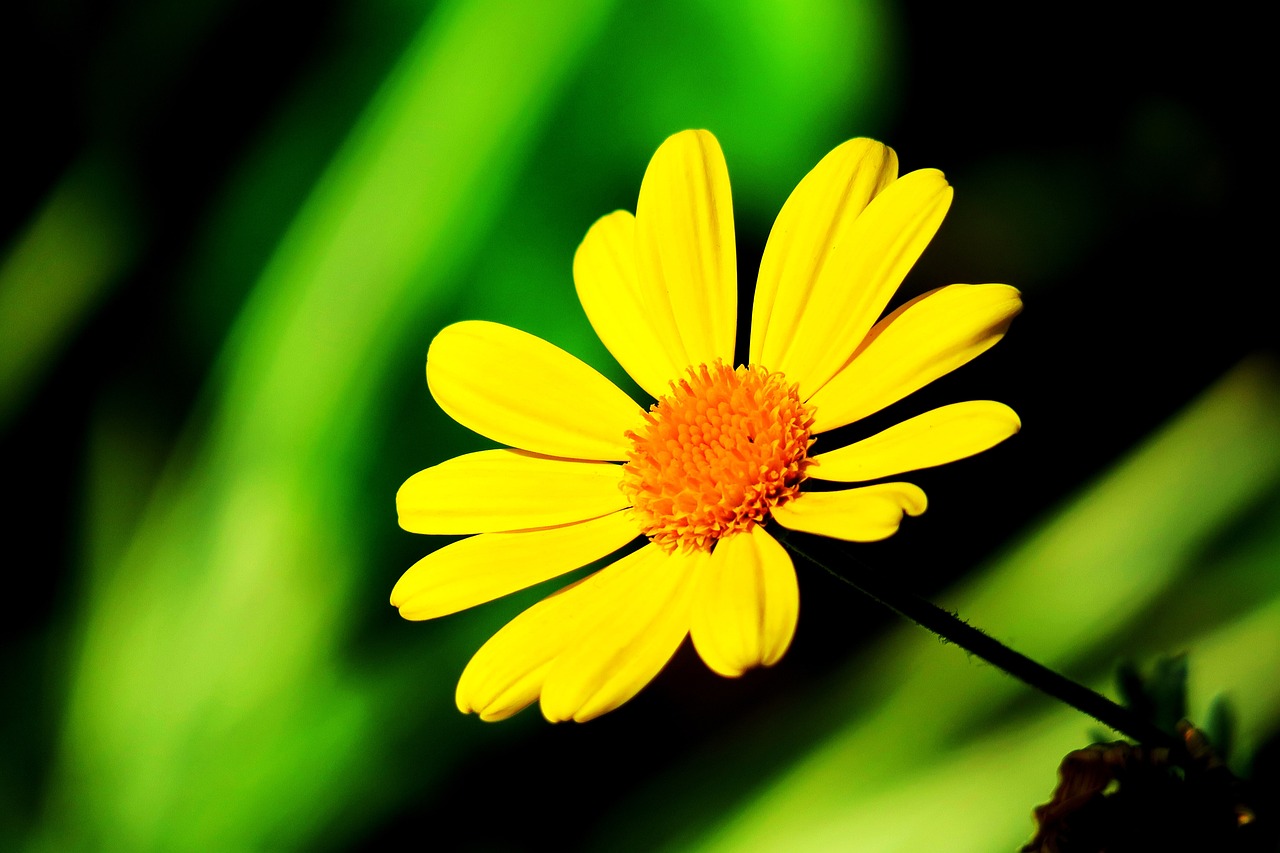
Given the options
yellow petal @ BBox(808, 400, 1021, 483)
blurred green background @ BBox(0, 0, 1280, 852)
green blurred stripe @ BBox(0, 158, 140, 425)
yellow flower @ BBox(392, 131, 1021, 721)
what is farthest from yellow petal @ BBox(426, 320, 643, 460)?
green blurred stripe @ BBox(0, 158, 140, 425)

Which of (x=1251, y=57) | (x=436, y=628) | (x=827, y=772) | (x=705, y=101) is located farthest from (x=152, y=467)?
(x=1251, y=57)

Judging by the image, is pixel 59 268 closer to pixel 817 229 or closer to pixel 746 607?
pixel 817 229

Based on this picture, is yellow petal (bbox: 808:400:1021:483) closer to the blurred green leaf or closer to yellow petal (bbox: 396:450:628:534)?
yellow petal (bbox: 396:450:628:534)

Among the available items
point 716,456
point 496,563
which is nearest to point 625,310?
point 716,456

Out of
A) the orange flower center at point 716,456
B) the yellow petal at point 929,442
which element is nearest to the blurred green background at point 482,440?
the orange flower center at point 716,456

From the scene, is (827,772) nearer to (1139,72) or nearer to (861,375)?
(861,375)
